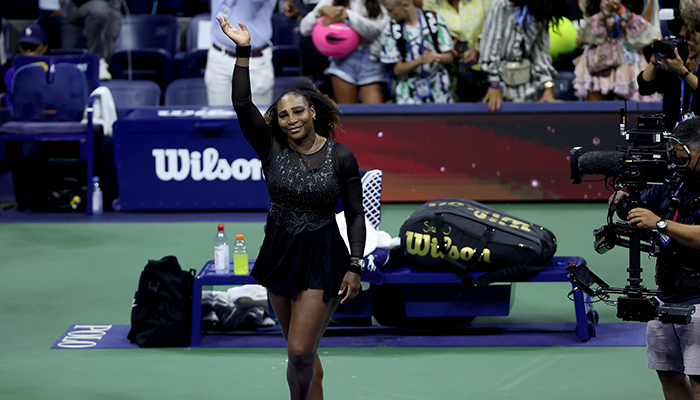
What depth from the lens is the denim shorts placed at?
10.5m

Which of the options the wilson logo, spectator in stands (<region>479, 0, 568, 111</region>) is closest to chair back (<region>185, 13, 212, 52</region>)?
the wilson logo

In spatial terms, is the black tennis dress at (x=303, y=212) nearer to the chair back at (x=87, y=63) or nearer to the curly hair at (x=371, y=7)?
the curly hair at (x=371, y=7)

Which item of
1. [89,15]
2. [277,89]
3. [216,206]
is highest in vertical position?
[89,15]

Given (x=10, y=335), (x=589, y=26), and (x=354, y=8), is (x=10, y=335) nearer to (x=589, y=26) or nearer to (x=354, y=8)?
(x=354, y=8)

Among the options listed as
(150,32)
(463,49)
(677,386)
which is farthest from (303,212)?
(150,32)

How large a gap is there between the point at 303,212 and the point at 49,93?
24.6 ft

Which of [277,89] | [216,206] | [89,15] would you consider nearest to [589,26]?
[277,89]

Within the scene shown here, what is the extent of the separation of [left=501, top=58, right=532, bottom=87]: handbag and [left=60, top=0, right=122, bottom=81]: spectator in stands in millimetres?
5453

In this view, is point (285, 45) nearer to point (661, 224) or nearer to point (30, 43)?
point (30, 43)

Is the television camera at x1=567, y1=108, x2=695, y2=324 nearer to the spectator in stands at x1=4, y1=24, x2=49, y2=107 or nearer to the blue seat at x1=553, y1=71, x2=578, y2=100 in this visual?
the blue seat at x1=553, y1=71, x2=578, y2=100

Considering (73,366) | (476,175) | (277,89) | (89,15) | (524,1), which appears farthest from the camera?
(89,15)

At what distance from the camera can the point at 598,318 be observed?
6145 mm

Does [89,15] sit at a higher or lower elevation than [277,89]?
higher

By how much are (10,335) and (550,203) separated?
6.58 m
